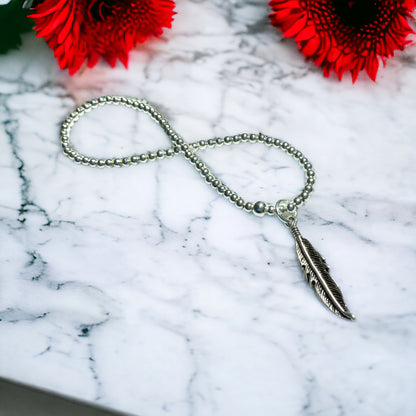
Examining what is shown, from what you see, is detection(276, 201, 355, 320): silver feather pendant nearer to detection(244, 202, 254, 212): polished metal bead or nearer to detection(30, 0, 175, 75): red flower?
detection(244, 202, 254, 212): polished metal bead

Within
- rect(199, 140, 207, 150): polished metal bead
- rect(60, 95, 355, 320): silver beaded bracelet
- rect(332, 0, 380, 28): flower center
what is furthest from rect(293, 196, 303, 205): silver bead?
rect(332, 0, 380, 28): flower center

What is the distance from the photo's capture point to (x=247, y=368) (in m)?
0.57

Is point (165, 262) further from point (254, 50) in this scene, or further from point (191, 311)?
point (254, 50)

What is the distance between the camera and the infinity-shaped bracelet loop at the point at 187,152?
67cm

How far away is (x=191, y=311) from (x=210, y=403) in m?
0.11

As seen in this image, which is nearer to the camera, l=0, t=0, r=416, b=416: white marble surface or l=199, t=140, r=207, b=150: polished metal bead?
l=0, t=0, r=416, b=416: white marble surface

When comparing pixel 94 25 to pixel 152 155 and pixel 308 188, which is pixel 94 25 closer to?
pixel 152 155

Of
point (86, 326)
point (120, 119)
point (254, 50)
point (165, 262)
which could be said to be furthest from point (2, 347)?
point (254, 50)

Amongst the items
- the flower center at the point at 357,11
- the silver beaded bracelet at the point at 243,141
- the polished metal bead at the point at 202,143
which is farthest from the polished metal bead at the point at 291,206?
the flower center at the point at 357,11

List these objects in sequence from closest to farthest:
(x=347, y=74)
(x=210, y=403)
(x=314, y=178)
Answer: (x=210, y=403)
(x=314, y=178)
(x=347, y=74)

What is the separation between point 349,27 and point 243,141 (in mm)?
222

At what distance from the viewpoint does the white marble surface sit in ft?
1.87

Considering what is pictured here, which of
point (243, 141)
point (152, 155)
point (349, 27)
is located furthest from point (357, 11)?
point (152, 155)

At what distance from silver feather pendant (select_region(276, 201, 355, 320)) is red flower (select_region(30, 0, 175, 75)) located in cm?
36
